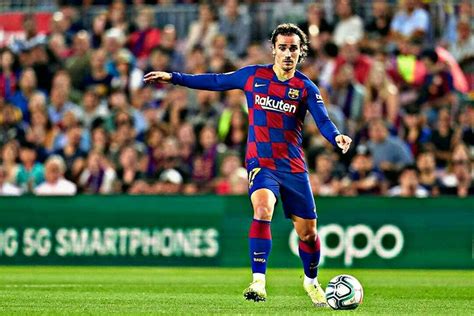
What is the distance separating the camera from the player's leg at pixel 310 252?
38.6 feet

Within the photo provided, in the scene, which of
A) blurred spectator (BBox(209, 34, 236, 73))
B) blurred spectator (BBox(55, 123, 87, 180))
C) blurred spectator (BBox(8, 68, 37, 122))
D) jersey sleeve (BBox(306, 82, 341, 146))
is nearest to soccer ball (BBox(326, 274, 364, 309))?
jersey sleeve (BBox(306, 82, 341, 146))

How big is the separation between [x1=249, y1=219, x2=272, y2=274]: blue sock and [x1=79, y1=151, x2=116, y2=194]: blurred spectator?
9867 millimetres

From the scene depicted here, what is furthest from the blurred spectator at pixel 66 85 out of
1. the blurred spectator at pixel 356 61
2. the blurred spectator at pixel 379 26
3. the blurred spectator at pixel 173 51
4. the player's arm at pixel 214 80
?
the player's arm at pixel 214 80

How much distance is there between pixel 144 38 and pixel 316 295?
12.7 meters

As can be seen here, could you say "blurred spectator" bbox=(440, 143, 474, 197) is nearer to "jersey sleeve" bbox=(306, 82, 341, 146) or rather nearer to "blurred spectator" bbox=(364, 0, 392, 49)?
"blurred spectator" bbox=(364, 0, 392, 49)

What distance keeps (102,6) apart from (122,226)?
7.59m

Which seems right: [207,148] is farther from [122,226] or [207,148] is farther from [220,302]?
[220,302]

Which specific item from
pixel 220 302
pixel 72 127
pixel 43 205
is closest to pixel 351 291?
pixel 220 302

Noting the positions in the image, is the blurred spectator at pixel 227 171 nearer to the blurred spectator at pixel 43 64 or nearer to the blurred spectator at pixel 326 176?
the blurred spectator at pixel 326 176

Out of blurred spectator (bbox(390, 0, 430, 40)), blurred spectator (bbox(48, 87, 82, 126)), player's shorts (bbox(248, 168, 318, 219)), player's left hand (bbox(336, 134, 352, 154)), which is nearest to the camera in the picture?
player's left hand (bbox(336, 134, 352, 154))

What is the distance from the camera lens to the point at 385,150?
66.7 feet

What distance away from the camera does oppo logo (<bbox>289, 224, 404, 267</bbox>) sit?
18781 mm

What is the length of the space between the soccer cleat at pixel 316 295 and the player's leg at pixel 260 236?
616 mm

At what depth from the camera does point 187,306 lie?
451 inches
